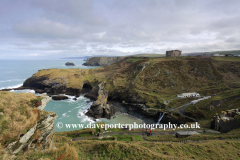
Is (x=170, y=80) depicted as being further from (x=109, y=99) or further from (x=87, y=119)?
(x=87, y=119)

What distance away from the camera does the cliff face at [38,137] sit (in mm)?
6517

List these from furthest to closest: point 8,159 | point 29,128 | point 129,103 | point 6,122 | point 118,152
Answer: point 129,103 → point 118,152 → point 29,128 → point 6,122 → point 8,159

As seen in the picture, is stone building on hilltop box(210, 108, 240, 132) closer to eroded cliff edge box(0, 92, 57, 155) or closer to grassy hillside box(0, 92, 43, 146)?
eroded cliff edge box(0, 92, 57, 155)

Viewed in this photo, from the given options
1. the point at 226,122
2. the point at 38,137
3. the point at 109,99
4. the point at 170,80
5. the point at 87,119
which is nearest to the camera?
the point at 38,137

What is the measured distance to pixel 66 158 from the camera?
22.9 feet

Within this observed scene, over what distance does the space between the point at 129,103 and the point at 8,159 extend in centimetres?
3653

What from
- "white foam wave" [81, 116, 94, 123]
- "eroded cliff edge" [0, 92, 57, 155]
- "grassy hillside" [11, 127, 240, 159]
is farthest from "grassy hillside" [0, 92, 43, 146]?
"white foam wave" [81, 116, 94, 123]

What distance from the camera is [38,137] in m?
7.99

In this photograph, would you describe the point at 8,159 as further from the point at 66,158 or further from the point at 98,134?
the point at 98,134

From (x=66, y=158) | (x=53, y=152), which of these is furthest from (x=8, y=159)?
(x=66, y=158)

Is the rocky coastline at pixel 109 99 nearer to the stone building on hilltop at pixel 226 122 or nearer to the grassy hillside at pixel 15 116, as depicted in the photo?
the stone building on hilltop at pixel 226 122

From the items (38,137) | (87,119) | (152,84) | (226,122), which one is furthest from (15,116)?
(152,84)

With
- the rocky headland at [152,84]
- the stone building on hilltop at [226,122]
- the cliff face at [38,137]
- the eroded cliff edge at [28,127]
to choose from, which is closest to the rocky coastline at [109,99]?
the rocky headland at [152,84]

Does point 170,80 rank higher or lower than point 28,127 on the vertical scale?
lower
